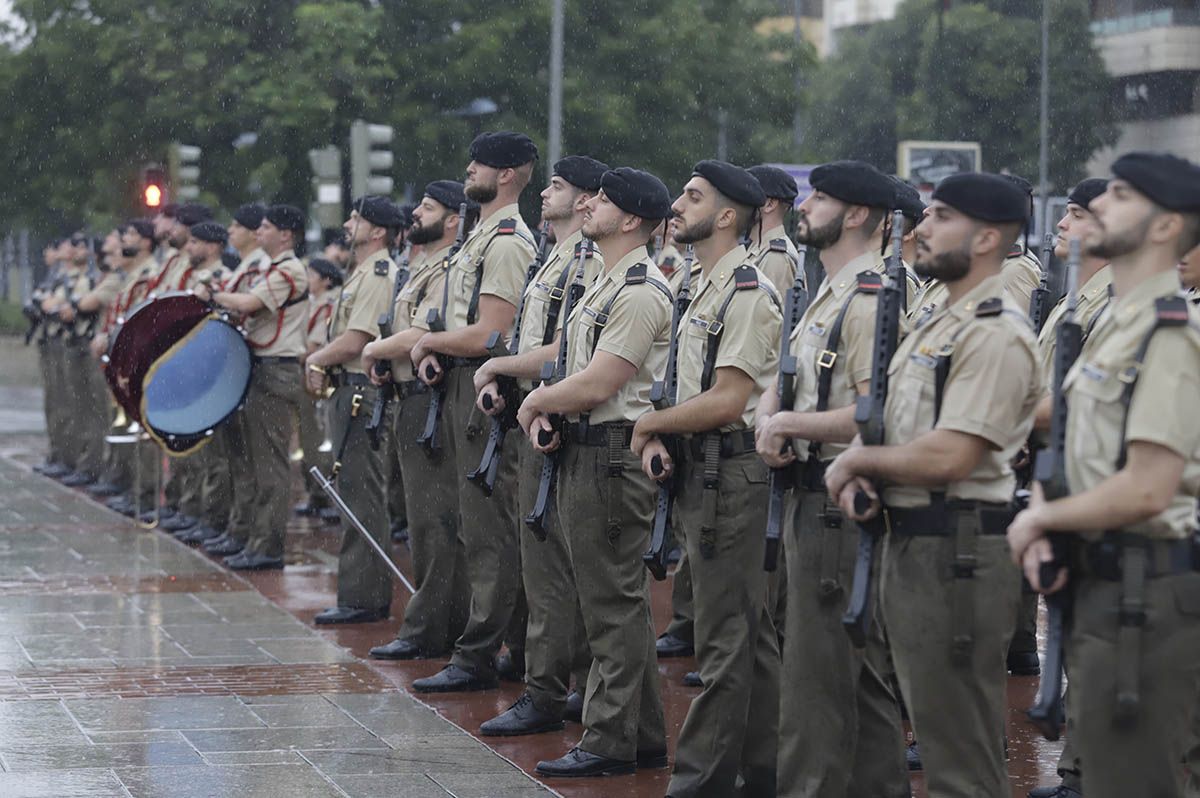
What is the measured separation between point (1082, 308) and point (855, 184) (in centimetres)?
230

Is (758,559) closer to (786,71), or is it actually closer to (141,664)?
(141,664)

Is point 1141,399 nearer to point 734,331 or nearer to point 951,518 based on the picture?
point 951,518

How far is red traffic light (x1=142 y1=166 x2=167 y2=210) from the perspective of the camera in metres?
22.9

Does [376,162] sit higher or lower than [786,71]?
lower

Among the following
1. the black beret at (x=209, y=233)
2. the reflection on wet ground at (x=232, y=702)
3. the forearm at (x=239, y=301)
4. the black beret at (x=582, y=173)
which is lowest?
the reflection on wet ground at (x=232, y=702)

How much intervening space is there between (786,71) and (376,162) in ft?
45.0

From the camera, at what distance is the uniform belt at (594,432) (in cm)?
765

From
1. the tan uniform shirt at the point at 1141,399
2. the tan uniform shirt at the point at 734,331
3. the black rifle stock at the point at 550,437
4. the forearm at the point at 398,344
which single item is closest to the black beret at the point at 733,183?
the tan uniform shirt at the point at 734,331

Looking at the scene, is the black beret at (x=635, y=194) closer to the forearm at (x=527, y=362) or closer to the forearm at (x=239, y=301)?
the forearm at (x=527, y=362)

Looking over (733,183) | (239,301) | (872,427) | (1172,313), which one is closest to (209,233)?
(239,301)

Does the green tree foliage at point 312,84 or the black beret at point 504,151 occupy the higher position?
the green tree foliage at point 312,84

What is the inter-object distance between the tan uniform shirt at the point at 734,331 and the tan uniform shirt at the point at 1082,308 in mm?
1649

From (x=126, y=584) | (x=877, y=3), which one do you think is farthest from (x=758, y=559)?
(x=877, y=3)

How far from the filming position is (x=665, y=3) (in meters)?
29.0
